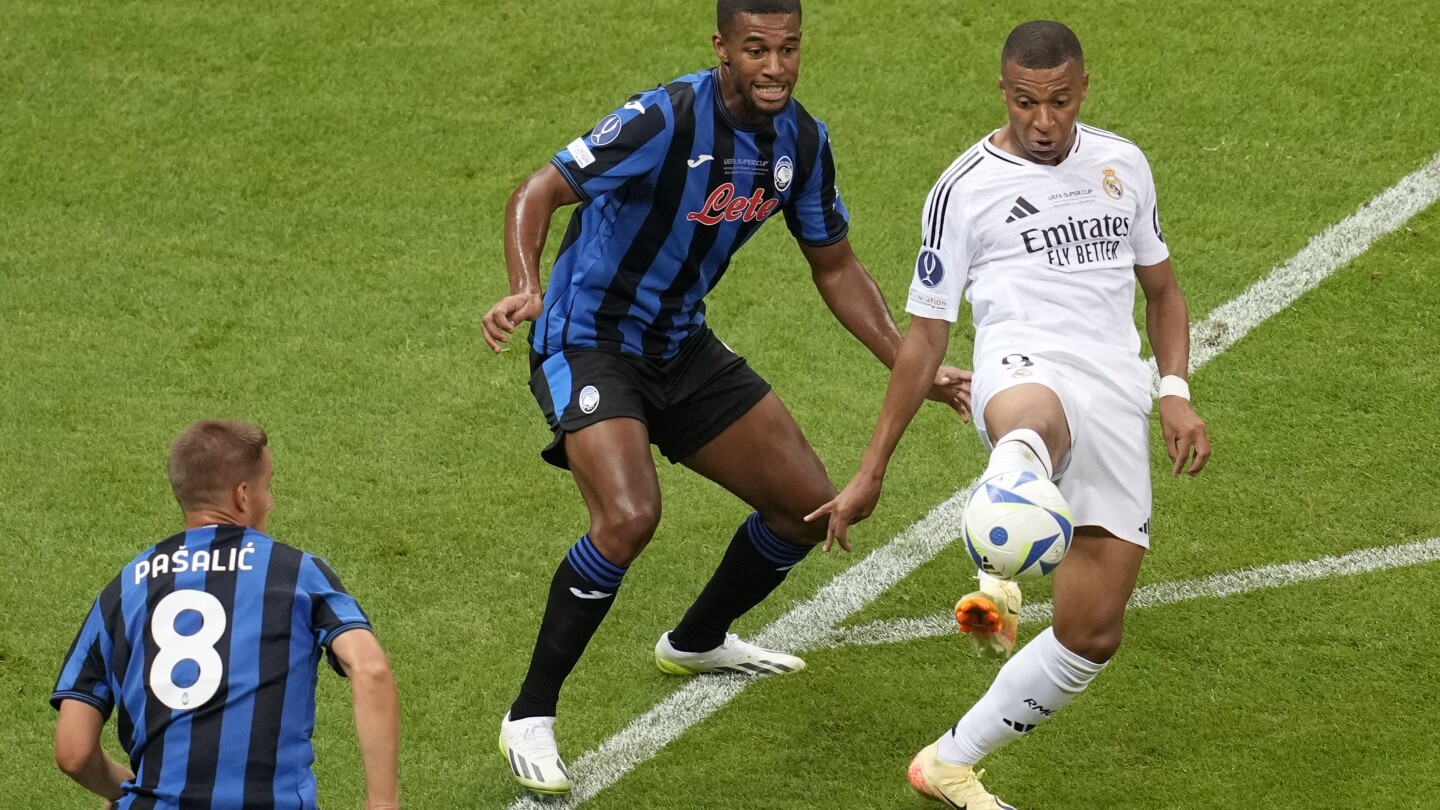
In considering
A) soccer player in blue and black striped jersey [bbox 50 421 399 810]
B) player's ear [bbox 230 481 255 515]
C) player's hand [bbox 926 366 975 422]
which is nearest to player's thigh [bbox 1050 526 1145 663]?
player's hand [bbox 926 366 975 422]

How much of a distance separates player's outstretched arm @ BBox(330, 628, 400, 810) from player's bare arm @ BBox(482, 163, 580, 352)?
104 cm

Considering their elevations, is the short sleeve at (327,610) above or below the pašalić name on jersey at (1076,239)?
below

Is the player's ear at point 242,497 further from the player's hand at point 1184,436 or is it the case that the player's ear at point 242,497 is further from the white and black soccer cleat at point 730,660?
the player's hand at point 1184,436

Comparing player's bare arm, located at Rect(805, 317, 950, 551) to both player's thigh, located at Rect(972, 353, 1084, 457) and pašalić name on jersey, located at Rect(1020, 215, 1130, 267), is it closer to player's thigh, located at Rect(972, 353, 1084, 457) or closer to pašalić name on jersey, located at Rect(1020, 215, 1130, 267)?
player's thigh, located at Rect(972, 353, 1084, 457)

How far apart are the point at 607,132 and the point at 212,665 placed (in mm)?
1978

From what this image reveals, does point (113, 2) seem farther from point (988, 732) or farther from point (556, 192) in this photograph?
point (988, 732)

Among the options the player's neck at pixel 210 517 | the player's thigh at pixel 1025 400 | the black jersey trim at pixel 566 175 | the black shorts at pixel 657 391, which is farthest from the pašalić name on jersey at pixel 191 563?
the player's thigh at pixel 1025 400

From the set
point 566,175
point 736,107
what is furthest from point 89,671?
point 736,107

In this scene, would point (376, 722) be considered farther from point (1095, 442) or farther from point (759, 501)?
point (1095, 442)

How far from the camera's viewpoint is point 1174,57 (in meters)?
8.57

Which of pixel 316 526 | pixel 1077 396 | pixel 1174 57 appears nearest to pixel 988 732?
pixel 1077 396

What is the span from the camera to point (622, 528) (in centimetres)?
479

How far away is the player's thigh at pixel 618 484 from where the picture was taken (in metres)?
4.80

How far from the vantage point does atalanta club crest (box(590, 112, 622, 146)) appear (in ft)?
16.0
